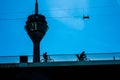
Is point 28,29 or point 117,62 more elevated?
point 28,29

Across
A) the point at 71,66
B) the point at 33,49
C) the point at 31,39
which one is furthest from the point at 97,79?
the point at 31,39

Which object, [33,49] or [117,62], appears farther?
[33,49]

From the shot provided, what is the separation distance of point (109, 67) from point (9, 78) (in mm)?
6281

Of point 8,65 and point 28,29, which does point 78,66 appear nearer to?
Result: point 8,65

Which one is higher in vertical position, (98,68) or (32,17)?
(32,17)

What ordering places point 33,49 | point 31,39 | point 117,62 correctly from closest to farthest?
point 117,62
point 33,49
point 31,39

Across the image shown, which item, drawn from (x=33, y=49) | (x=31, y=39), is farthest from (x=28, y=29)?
(x=33, y=49)

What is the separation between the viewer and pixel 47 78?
17.8 meters

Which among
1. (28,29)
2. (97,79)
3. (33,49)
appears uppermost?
(28,29)

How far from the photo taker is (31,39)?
53188mm

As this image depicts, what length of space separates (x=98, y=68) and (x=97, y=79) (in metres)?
0.68

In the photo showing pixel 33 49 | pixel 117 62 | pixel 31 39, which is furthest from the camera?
pixel 31 39

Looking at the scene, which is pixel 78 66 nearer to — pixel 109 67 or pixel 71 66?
pixel 71 66

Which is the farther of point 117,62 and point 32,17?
point 32,17
